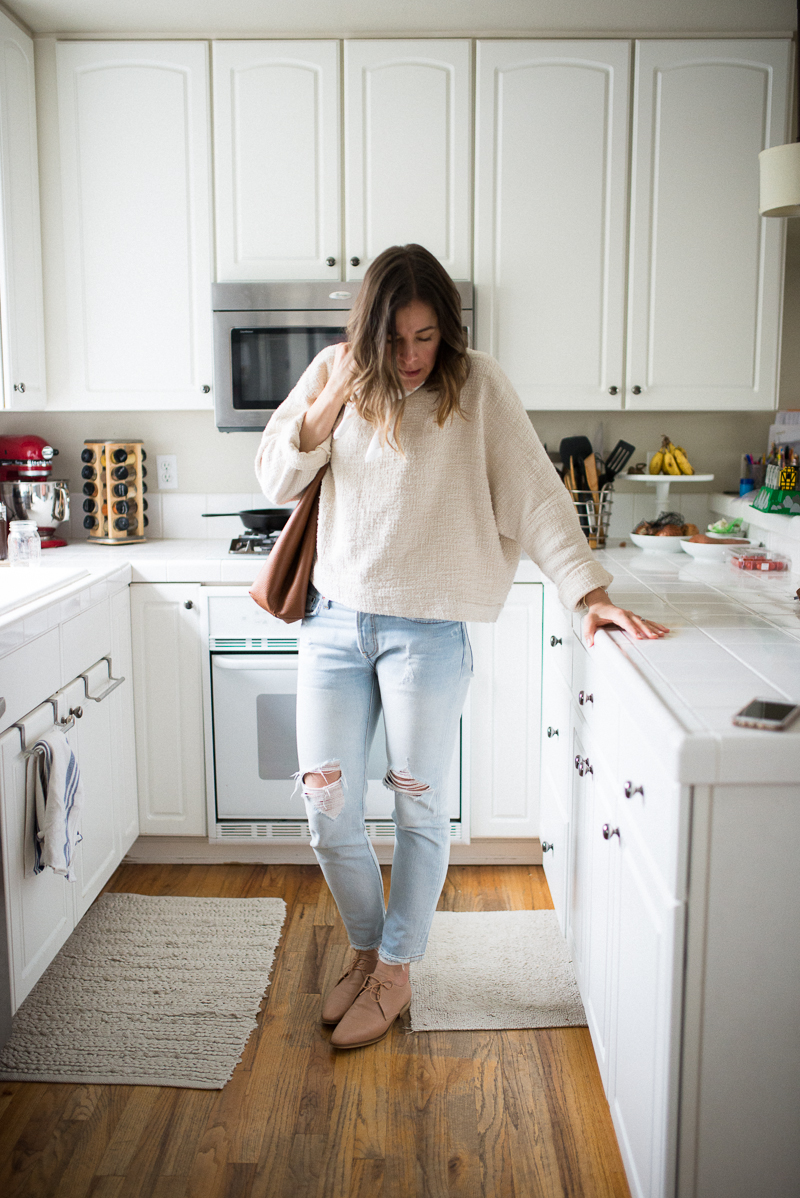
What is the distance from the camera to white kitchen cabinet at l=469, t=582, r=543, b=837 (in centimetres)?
247

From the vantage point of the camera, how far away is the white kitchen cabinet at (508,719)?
2.47 meters

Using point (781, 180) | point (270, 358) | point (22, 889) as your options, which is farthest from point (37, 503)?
point (781, 180)

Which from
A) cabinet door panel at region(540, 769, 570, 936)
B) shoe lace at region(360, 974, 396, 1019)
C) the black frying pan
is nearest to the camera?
shoe lace at region(360, 974, 396, 1019)

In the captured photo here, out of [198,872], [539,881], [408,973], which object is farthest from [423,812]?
[198,872]

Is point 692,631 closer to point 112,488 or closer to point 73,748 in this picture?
point 73,748

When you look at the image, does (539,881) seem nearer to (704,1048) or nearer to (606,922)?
(606,922)

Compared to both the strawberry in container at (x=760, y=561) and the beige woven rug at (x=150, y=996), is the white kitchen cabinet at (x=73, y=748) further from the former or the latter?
the strawberry in container at (x=760, y=561)

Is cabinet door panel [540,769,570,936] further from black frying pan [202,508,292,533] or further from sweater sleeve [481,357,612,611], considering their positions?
black frying pan [202,508,292,533]

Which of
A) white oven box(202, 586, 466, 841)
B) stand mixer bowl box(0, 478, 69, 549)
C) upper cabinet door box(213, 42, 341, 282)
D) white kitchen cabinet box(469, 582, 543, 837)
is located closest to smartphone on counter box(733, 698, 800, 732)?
white kitchen cabinet box(469, 582, 543, 837)

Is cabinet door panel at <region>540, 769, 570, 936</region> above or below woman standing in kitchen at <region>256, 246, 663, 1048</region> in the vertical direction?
below

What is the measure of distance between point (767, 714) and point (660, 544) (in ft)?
4.93

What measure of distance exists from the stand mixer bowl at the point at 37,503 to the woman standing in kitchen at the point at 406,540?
47.2 inches

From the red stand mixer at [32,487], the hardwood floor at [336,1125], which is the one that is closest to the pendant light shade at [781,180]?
the hardwood floor at [336,1125]

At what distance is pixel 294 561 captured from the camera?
1.83 meters
